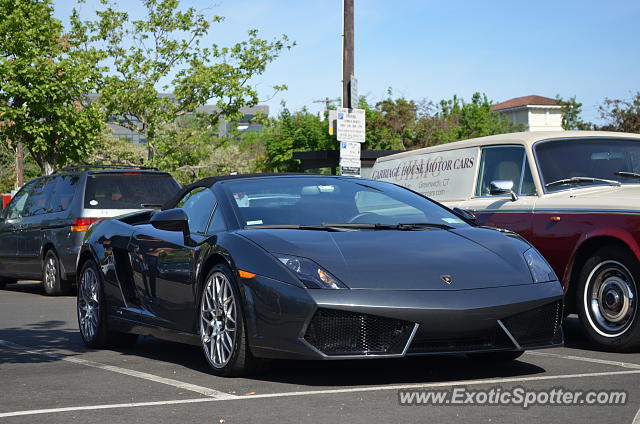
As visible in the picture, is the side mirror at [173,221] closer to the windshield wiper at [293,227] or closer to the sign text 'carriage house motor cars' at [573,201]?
the windshield wiper at [293,227]

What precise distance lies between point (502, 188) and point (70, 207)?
7.72 metres

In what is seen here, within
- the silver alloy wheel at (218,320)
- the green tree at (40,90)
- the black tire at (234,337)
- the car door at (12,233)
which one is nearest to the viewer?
the black tire at (234,337)

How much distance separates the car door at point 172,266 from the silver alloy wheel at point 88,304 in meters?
0.83

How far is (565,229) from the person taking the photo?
8453mm

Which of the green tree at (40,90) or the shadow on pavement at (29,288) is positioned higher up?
the green tree at (40,90)

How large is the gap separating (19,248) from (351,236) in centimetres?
1082

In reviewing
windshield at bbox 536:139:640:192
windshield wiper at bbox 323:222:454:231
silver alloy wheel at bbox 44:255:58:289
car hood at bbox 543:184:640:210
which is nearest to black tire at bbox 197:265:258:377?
windshield wiper at bbox 323:222:454:231

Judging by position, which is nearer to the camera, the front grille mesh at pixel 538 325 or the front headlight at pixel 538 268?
the front grille mesh at pixel 538 325

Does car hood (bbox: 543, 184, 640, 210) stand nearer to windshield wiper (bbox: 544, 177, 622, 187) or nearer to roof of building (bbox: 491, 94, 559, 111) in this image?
windshield wiper (bbox: 544, 177, 622, 187)

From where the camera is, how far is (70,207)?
1495cm

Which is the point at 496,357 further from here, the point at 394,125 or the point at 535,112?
the point at 535,112

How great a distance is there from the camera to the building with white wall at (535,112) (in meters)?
122

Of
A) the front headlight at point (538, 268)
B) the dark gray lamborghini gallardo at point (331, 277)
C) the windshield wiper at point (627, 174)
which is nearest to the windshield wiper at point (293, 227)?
the dark gray lamborghini gallardo at point (331, 277)

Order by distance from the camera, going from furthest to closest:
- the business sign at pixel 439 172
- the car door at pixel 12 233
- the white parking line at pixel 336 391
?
1. the car door at pixel 12 233
2. the business sign at pixel 439 172
3. the white parking line at pixel 336 391
